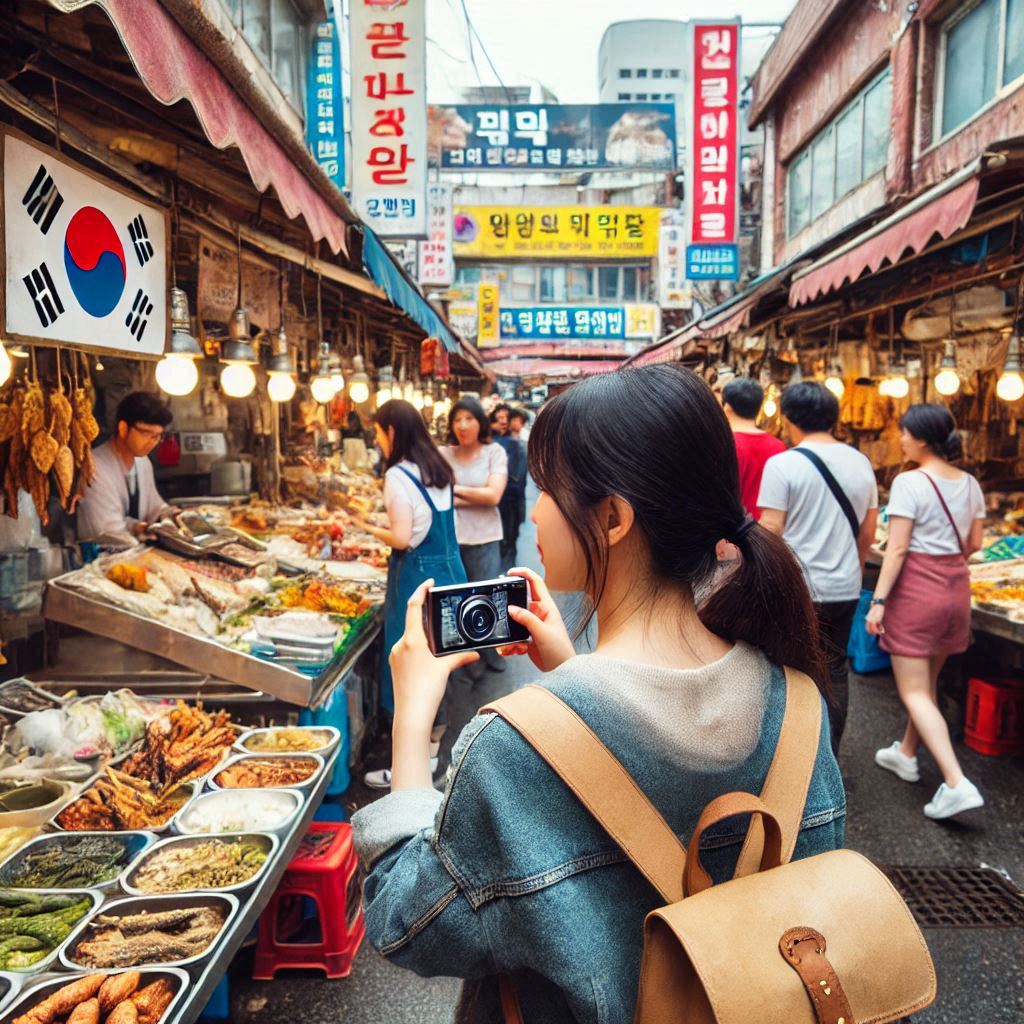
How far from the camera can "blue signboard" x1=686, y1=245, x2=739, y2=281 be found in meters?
12.8

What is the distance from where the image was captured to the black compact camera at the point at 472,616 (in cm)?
141

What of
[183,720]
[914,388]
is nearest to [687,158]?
[914,388]

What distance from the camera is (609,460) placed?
1.22 metres

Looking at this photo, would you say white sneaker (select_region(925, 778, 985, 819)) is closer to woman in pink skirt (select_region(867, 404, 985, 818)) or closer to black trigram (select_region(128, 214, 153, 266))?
woman in pink skirt (select_region(867, 404, 985, 818))

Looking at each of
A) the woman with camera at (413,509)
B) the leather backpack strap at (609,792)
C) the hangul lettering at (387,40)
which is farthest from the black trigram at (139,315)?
the hangul lettering at (387,40)

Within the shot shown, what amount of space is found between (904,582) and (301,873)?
3596 millimetres

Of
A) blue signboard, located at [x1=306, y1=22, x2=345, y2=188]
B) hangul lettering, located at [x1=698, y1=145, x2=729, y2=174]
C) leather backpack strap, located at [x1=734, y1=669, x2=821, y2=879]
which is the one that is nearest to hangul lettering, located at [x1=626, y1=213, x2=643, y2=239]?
hangul lettering, located at [x1=698, y1=145, x2=729, y2=174]

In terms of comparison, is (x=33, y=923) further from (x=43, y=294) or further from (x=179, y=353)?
(x=179, y=353)

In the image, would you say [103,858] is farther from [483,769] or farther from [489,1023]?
[483,769]

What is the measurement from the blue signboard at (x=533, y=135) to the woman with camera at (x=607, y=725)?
2341 cm

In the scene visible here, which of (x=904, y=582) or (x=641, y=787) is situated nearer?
(x=641, y=787)

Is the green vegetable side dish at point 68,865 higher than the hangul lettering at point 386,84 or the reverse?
the reverse

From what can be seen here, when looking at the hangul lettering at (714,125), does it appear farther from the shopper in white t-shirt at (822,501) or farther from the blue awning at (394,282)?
the shopper in white t-shirt at (822,501)

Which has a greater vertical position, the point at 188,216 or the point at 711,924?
the point at 188,216
